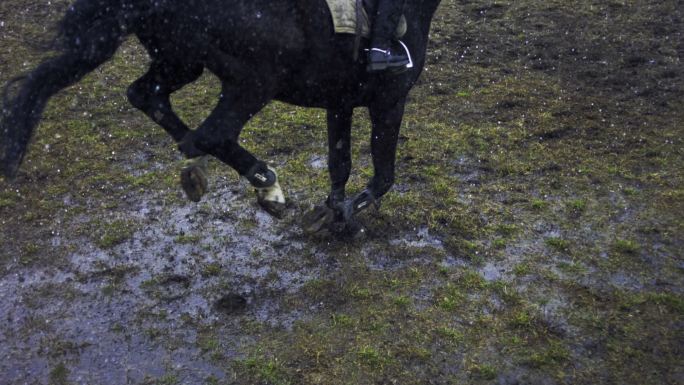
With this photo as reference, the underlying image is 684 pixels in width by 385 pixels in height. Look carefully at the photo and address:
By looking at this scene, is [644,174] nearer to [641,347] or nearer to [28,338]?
[641,347]

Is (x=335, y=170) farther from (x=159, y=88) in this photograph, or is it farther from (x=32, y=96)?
(x=32, y=96)

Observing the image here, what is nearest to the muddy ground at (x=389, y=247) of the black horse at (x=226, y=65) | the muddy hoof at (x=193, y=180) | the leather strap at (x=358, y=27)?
the black horse at (x=226, y=65)

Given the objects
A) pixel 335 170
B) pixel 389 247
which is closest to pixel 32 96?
pixel 335 170

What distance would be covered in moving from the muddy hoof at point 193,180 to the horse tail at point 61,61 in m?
0.86

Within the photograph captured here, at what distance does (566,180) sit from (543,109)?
133cm

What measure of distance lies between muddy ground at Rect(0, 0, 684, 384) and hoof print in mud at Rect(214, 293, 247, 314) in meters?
0.01

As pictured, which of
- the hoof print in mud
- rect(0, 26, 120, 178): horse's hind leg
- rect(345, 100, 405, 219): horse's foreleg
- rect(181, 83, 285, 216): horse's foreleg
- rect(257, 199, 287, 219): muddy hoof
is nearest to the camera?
rect(0, 26, 120, 178): horse's hind leg

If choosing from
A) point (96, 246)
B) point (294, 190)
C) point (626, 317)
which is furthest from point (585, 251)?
point (96, 246)

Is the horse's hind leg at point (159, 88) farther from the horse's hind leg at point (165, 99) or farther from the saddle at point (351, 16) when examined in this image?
the saddle at point (351, 16)

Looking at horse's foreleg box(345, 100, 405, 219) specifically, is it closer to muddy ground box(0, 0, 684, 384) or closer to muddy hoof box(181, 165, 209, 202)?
muddy ground box(0, 0, 684, 384)

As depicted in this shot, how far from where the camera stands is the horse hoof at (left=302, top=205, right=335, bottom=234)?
515 cm

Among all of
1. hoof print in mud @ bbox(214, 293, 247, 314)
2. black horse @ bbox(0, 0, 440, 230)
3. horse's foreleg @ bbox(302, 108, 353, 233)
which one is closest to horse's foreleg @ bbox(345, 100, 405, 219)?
black horse @ bbox(0, 0, 440, 230)

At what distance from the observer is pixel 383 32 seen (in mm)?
4250

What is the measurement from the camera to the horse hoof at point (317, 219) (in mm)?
5148
